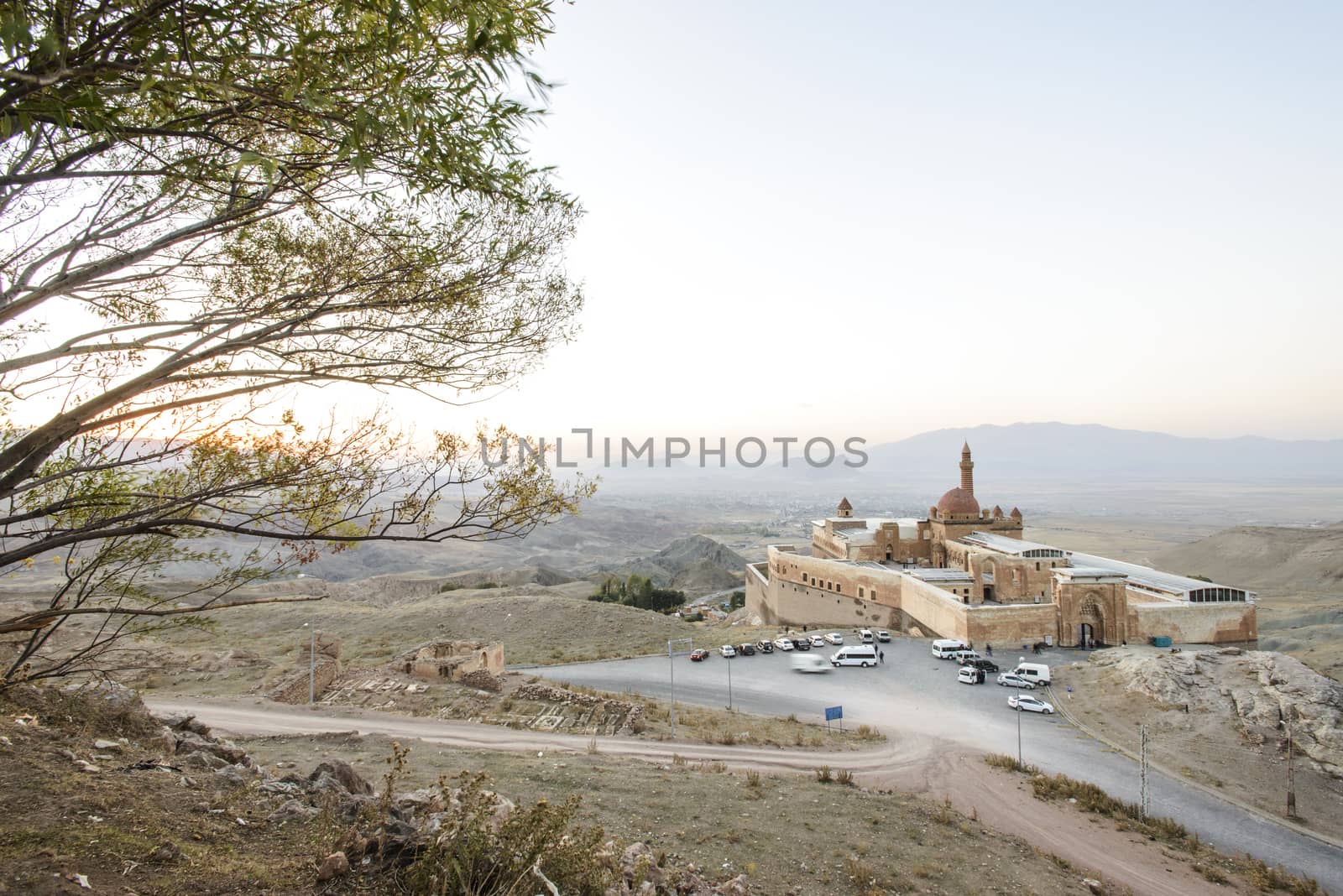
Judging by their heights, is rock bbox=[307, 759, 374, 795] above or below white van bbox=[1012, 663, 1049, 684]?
above

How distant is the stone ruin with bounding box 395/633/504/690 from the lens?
22734mm

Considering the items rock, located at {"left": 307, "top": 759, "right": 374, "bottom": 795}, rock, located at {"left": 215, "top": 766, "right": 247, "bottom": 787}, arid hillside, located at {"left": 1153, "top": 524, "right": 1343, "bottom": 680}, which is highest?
rock, located at {"left": 215, "top": 766, "right": 247, "bottom": 787}

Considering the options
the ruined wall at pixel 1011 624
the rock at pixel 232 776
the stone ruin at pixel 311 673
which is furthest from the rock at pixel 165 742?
the ruined wall at pixel 1011 624

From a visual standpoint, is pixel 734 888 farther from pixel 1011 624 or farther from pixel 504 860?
pixel 1011 624

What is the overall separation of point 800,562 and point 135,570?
39.8 metres

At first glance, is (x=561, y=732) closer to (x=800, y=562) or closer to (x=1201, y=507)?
(x=800, y=562)

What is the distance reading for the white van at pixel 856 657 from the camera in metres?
29.3

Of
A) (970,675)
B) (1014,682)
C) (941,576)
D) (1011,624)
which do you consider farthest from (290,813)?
(941,576)

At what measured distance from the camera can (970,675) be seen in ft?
86.0

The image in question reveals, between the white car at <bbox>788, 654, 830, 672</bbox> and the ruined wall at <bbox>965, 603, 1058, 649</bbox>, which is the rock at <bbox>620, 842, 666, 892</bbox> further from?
the ruined wall at <bbox>965, 603, 1058, 649</bbox>

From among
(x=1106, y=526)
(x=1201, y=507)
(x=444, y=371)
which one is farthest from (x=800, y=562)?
(x=1201, y=507)

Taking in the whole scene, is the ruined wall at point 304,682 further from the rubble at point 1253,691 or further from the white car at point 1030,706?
the rubble at point 1253,691

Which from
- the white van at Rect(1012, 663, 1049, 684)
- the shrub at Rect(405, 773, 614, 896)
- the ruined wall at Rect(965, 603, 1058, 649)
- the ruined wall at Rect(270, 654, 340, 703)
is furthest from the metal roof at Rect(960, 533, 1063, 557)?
the shrub at Rect(405, 773, 614, 896)

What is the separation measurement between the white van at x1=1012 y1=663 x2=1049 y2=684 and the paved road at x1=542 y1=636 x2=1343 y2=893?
0.61 m
